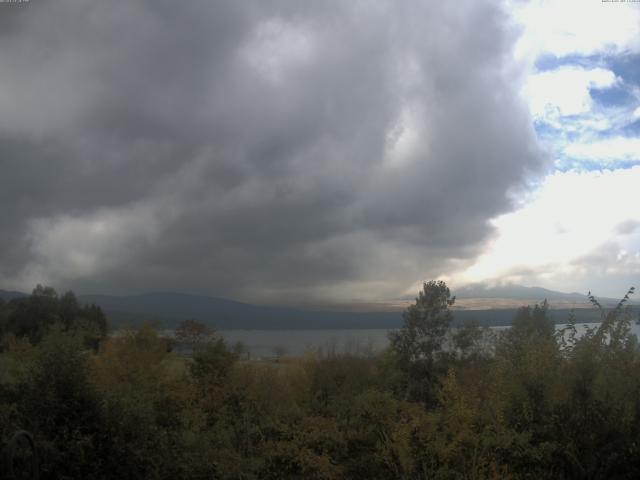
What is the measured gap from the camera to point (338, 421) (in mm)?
17922

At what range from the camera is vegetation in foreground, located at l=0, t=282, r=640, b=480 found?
10.8m

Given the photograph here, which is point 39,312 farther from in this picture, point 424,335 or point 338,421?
point 338,421

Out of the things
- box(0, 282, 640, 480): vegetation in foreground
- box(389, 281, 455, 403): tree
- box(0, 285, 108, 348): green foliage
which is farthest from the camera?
box(0, 285, 108, 348): green foliage

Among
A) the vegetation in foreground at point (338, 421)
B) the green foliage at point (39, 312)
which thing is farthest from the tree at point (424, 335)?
the green foliage at point (39, 312)

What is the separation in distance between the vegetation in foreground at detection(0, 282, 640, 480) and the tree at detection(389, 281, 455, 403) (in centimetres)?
1051

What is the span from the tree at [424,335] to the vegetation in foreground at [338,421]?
414 inches

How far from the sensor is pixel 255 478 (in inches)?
516

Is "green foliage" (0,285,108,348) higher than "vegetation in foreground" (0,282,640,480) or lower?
higher

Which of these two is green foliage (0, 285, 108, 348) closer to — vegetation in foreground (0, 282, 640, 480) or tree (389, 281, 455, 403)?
tree (389, 281, 455, 403)

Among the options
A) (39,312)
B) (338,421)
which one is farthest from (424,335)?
(39,312)

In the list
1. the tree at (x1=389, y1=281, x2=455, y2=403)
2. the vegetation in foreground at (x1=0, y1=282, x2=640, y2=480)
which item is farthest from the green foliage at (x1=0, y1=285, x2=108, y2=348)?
the vegetation in foreground at (x1=0, y1=282, x2=640, y2=480)

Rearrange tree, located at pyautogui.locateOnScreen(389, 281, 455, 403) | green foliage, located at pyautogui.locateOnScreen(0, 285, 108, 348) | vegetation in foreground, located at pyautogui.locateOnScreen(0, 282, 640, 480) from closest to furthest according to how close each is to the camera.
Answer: vegetation in foreground, located at pyautogui.locateOnScreen(0, 282, 640, 480)
tree, located at pyautogui.locateOnScreen(389, 281, 455, 403)
green foliage, located at pyautogui.locateOnScreen(0, 285, 108, 348)

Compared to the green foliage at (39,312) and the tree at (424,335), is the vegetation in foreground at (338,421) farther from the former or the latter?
the green foliage at (39,312)

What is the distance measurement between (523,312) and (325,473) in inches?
1088
